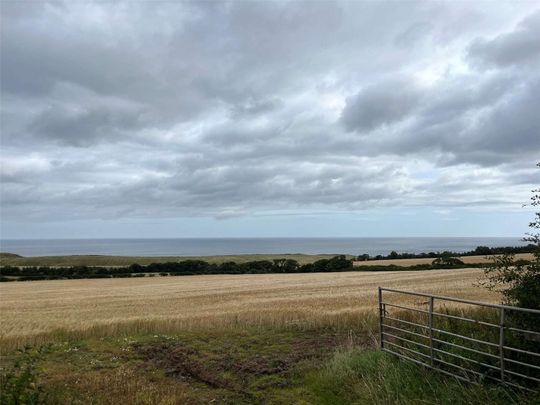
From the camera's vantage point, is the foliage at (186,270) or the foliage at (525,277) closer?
the foliage at (525,277)

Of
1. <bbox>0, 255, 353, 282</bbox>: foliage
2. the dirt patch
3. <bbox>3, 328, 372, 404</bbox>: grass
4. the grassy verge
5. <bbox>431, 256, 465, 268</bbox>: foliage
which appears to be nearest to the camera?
the grassy verge

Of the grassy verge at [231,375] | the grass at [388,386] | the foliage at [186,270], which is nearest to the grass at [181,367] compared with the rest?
the grassy verge at [231,375]

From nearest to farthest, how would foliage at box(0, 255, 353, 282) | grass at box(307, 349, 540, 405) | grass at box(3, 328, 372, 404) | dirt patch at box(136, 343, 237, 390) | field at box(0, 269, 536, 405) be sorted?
grass at box(307, 349, 540, 405), field at box(0, 269, 536, 405), grass at box(3, 328, 372, 404), dirt patch at box(136, 343, 237, 390), foliage at box(0, 255, 353, 282)

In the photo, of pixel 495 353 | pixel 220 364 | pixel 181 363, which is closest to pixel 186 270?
pixel 181 363

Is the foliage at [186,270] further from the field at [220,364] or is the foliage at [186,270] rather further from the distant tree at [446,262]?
the field at [220,364]

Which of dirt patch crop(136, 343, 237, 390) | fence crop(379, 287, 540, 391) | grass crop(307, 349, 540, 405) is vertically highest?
fence crop(379, 287, 540, 391)

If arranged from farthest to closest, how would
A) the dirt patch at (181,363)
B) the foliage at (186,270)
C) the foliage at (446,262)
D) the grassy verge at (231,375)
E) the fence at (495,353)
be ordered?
the foliage at (186,270), the foliage at (446,262), the dirt patch at (181,363), the grassy verge at (231,375), the fence at (495,353)

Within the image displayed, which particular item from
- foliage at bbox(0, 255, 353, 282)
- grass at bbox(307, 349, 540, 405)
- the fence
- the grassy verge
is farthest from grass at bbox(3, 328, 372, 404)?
foliage at bbox(0, 255, 353, 282)

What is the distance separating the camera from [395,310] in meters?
17.9

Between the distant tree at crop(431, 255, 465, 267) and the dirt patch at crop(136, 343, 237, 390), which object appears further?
the distant tree at crop(431, 255, 465, 267)

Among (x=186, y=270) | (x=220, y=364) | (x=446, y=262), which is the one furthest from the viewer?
(x=186, y=270)

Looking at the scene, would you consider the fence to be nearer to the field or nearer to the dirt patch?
the field

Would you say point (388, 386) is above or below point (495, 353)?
below

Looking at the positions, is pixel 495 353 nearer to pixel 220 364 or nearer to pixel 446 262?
pixel 220 364
